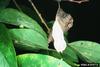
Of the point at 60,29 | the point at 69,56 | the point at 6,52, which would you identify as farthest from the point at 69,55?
the point at 6,52

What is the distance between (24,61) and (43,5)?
346mm

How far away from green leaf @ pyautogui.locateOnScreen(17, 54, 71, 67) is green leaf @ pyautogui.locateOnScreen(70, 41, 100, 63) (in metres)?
0.20

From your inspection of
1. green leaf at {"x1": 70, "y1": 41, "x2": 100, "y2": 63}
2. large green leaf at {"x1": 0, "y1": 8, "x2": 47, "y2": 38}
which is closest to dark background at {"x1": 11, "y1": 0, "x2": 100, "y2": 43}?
green leaf at {"x1": 70, "y1": 41, "x2": 100, "y2": 63}

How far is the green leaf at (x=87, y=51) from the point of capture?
84 cm

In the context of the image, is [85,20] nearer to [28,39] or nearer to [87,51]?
[87,51]

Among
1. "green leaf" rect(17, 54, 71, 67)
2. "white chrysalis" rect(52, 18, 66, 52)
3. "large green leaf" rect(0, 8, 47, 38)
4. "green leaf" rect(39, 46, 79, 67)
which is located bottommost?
"green leaf" rect(39, 46, 79, 67)

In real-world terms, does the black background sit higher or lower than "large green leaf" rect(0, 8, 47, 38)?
lower

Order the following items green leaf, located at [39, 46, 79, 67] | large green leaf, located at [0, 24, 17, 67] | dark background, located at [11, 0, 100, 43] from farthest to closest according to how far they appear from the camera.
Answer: dark background, located at [11, 0, 100, 43]
green leaf, located at [39, 46, 79, 67]
large green leaf, located at [0, 24, 17, 67]

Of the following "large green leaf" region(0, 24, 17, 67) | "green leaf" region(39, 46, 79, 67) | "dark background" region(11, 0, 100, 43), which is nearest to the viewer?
"large green leaf" region(0, 24, 17, 67)

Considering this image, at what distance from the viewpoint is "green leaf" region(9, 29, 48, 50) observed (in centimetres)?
67

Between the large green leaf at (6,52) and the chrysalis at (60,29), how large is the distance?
109 mm

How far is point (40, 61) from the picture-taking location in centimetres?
65

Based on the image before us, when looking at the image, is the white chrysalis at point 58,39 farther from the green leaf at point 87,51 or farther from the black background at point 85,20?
the black background at point 85,20

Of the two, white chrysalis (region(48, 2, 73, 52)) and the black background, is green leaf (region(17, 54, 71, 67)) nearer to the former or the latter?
white chrysalis (region(48, 2, 73, 52))
